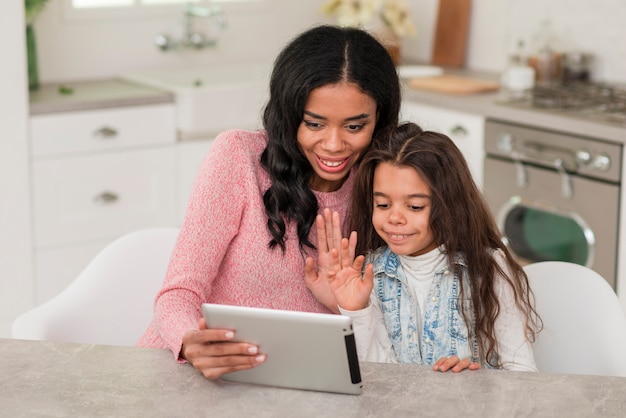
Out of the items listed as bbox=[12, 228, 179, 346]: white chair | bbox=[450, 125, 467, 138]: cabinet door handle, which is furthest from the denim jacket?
bbox=[450, 125, 467, 138]: cabinet door handle

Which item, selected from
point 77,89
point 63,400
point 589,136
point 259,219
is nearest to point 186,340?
point 63,400

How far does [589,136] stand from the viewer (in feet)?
10.3

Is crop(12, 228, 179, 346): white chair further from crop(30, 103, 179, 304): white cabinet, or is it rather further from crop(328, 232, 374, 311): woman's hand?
crop(30, 103, 179, 304): white cabinet

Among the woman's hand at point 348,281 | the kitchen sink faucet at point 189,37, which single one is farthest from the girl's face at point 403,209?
the kitchen sink faucet at point 189,37

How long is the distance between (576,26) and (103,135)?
184 cm

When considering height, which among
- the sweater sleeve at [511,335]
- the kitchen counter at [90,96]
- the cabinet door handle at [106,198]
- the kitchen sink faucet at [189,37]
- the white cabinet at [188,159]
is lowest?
the cabinet door handle at [106,198]

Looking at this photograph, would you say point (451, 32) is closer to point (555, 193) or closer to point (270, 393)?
point (555, 193)

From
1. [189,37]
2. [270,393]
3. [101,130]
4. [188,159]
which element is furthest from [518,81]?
[270,393]

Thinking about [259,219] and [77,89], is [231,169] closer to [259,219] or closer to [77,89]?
[259,219]

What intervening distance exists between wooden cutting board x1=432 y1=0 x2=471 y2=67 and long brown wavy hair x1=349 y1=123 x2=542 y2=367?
258 cm

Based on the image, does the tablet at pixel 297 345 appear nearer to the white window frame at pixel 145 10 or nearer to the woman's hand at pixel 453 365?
the woman's hand at pixel 453 365

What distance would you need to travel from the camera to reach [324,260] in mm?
1963

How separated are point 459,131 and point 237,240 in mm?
1790

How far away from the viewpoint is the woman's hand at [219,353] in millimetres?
1532
